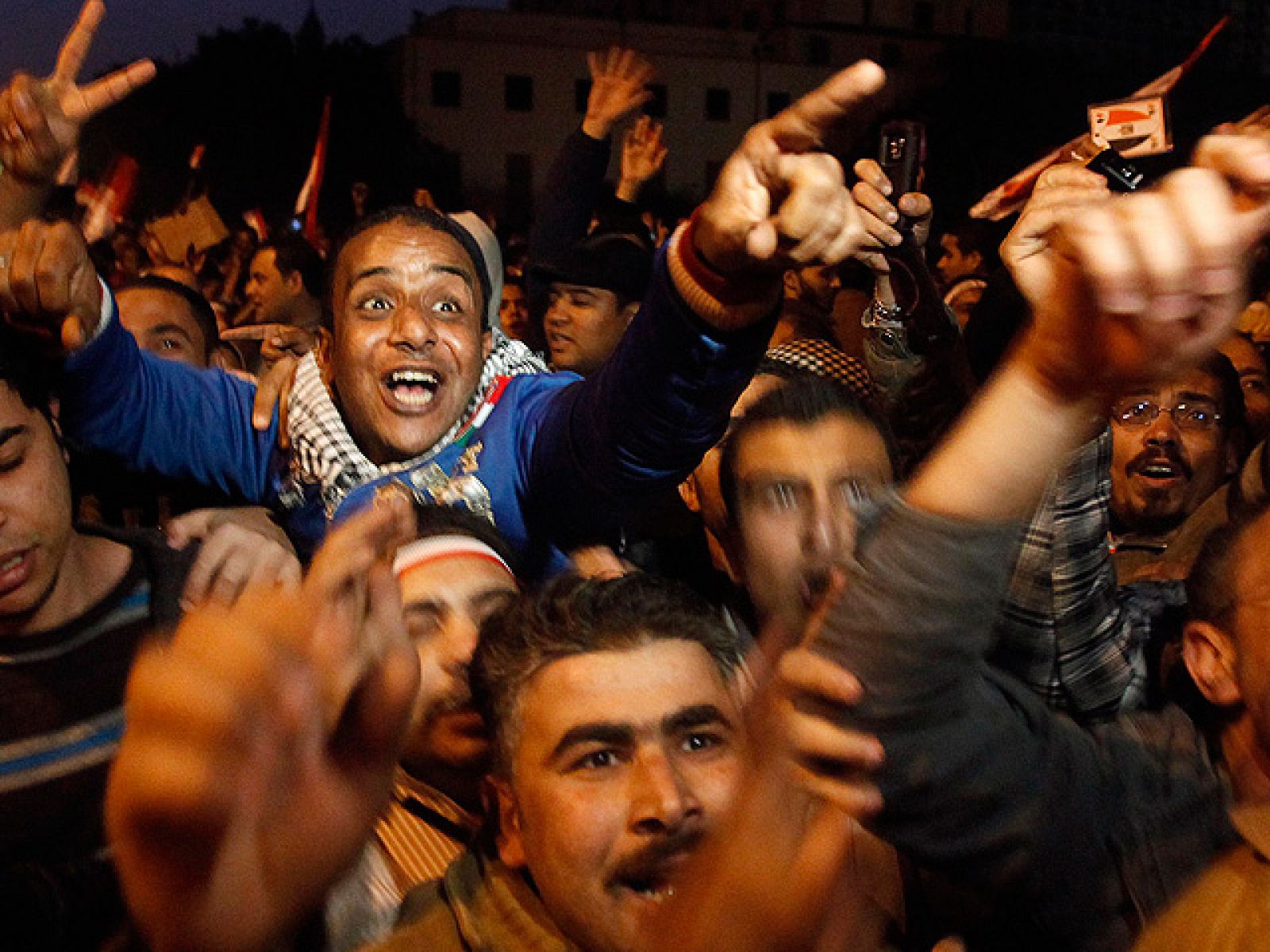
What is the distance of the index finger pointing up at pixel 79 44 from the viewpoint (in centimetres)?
281

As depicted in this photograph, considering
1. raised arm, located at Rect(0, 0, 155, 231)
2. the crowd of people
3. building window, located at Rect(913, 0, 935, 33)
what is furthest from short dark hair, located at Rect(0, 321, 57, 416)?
building window, located at Rect(913, 0, 935, 33)

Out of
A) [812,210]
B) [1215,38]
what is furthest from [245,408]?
[1215,38]

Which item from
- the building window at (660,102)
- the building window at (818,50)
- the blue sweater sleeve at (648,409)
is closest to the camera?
the blue sweater sleeve at (648,409)

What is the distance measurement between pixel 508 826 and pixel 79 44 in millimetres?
1923

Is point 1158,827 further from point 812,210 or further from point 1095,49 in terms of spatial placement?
point 1095,49

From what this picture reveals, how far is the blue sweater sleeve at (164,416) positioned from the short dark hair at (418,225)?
1.07 feet

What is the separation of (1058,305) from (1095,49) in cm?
7484

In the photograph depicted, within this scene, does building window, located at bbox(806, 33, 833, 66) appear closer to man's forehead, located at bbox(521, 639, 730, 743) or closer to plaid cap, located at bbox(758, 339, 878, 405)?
plaid cap, located at bbox(758, 339, 878, 405)

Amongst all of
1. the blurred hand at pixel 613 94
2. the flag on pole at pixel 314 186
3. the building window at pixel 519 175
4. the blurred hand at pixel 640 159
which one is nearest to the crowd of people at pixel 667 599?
the blurred hand at pixel 613 94

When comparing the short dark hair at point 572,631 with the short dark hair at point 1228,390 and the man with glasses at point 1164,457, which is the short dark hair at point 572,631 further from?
the short dark hair at point 1228,390

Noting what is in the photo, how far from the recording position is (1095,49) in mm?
69312

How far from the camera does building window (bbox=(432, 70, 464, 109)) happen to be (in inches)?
2199

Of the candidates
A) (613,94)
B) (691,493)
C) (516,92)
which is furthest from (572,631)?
(516,92)

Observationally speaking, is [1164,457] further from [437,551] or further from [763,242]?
[763,242]
